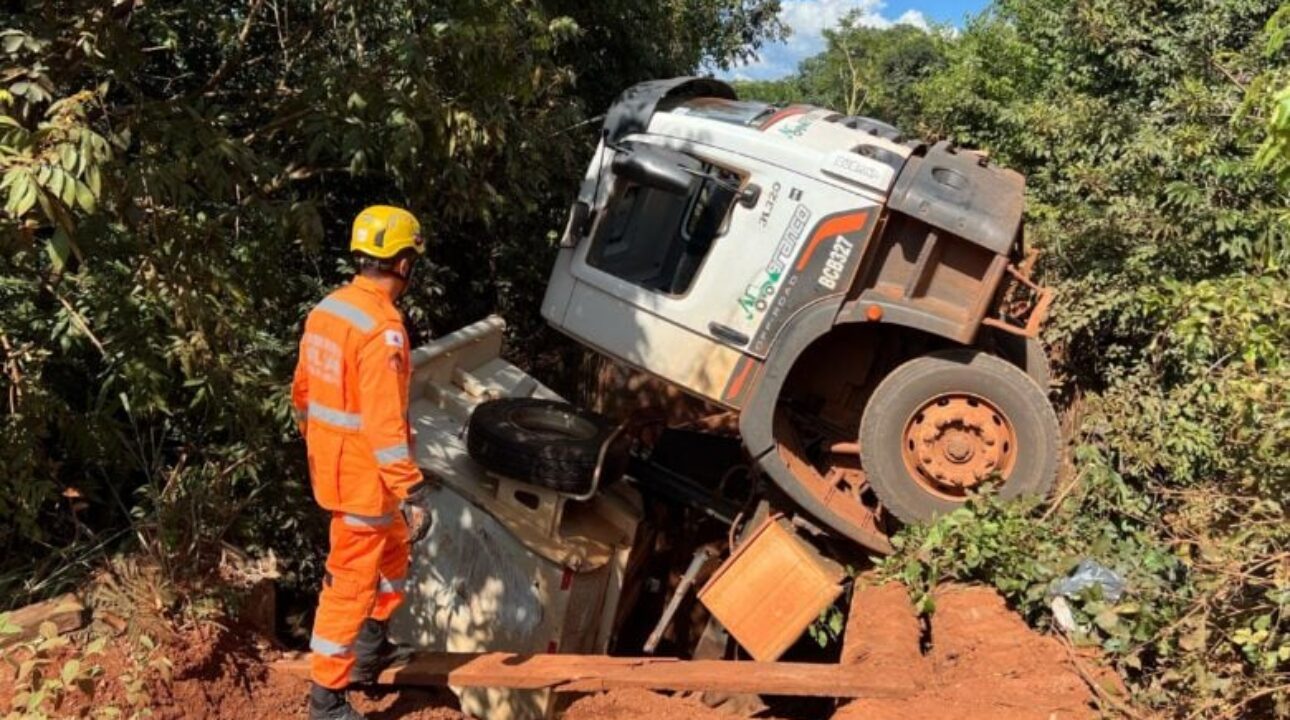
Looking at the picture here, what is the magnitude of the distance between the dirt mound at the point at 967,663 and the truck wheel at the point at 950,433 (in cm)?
57

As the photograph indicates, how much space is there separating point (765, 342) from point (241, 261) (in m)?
2.32

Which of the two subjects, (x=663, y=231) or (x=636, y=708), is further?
(x=663, y=231)

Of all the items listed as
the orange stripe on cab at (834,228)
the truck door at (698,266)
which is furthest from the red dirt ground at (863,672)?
the orange stripe on cab at (834,228)

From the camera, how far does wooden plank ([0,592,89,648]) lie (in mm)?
3346

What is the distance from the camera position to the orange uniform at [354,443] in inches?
122

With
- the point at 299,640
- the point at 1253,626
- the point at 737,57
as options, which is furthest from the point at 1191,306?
the point at 737,57

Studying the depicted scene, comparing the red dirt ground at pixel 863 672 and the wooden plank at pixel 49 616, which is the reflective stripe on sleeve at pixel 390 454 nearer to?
the red dirt ground at pixel 863 672

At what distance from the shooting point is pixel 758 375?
14.5ft

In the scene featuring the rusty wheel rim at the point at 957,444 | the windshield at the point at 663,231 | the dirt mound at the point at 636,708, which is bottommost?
the dirt mound at the point at 636,708

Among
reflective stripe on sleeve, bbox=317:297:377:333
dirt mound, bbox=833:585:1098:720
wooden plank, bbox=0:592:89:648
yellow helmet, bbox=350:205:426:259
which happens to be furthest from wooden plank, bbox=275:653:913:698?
yellow helmet, bbox=350:205:426:259

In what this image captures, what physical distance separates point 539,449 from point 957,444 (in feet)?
6.18

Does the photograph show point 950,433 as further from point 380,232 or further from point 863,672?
point 380,232

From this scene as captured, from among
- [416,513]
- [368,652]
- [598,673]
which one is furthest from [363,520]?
[598,673]

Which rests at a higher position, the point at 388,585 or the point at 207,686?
the point at 388,585
